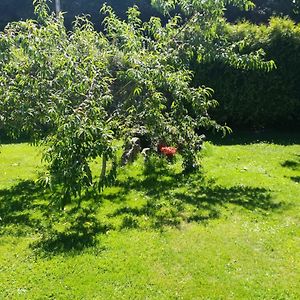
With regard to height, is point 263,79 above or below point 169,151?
above

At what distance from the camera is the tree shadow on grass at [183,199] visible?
6.55 m

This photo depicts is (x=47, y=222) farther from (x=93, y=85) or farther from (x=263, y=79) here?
(x=263, y=79)

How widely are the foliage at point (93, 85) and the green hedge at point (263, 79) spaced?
420 cm

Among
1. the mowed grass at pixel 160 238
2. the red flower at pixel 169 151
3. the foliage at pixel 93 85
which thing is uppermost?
the foliage at pixel 93 85

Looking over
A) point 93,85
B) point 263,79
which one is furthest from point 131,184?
point 263,79

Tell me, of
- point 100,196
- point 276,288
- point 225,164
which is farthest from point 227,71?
point 276,288

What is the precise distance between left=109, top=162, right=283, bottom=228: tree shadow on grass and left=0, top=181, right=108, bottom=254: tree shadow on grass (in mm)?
510

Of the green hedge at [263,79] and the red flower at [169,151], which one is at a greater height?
the green hedge at [263,79]

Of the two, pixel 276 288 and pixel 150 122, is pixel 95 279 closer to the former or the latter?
pixel 276 288

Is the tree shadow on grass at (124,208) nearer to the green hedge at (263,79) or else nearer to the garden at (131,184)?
the garden at (131,184)

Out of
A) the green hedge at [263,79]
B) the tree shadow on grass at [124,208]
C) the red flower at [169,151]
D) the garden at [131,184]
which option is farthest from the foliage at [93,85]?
the green hedge at [263,79]

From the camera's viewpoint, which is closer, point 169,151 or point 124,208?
point 124,208

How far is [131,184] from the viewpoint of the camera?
8109 millimetres

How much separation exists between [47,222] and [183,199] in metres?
2.18
